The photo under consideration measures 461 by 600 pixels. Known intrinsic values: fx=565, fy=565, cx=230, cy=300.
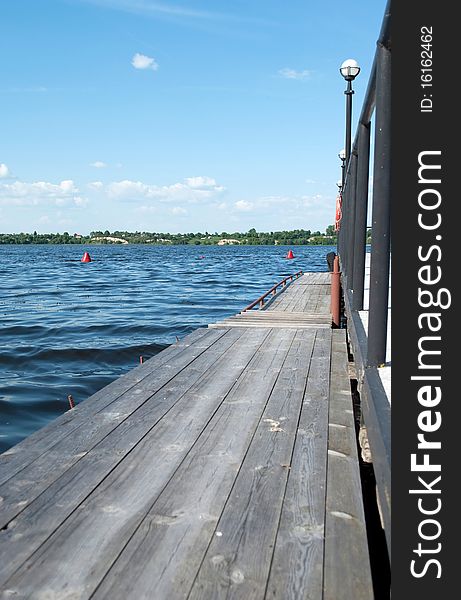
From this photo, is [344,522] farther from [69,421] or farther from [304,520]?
[69,421]

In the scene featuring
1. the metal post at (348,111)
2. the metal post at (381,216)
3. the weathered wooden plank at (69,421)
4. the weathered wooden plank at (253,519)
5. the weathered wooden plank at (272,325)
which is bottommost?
the weathered wooden plank at (253,519)

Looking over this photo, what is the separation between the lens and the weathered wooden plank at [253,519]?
202cm

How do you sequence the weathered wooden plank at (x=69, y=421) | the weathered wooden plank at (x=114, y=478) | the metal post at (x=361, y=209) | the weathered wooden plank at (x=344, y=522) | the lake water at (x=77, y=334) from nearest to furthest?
the weathered wooden plank at (x=344, y=522) < the weathered wooden plank at (x=114, y=478) < the weathered wooden plank at (x=69, y=421) < the metal post at (x=361, y=209) < the lake water at (x=77, y=334)

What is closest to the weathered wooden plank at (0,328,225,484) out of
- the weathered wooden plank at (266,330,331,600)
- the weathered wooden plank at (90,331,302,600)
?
the weathered wooden plank at (90,331,302,600)

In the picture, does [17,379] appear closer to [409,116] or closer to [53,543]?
[53,543]

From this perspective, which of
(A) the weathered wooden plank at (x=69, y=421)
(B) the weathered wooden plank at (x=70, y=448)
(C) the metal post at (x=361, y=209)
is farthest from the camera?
(C) the metal post at (x=361, y=209)

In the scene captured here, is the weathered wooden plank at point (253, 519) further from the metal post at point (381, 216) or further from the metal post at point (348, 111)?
the metal post at point (348, 111)

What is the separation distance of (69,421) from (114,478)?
1.10m

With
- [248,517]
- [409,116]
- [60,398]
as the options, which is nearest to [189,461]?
[248,517]

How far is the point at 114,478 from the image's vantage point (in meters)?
2.94

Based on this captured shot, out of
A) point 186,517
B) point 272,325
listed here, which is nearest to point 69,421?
point 186,517

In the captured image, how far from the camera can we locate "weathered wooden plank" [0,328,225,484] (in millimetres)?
3185

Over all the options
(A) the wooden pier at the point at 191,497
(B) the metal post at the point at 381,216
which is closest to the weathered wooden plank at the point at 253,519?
(A) the wooden pier at the point at 191,497

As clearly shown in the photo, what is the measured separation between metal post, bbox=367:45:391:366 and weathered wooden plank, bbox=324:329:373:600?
1.91 feet
